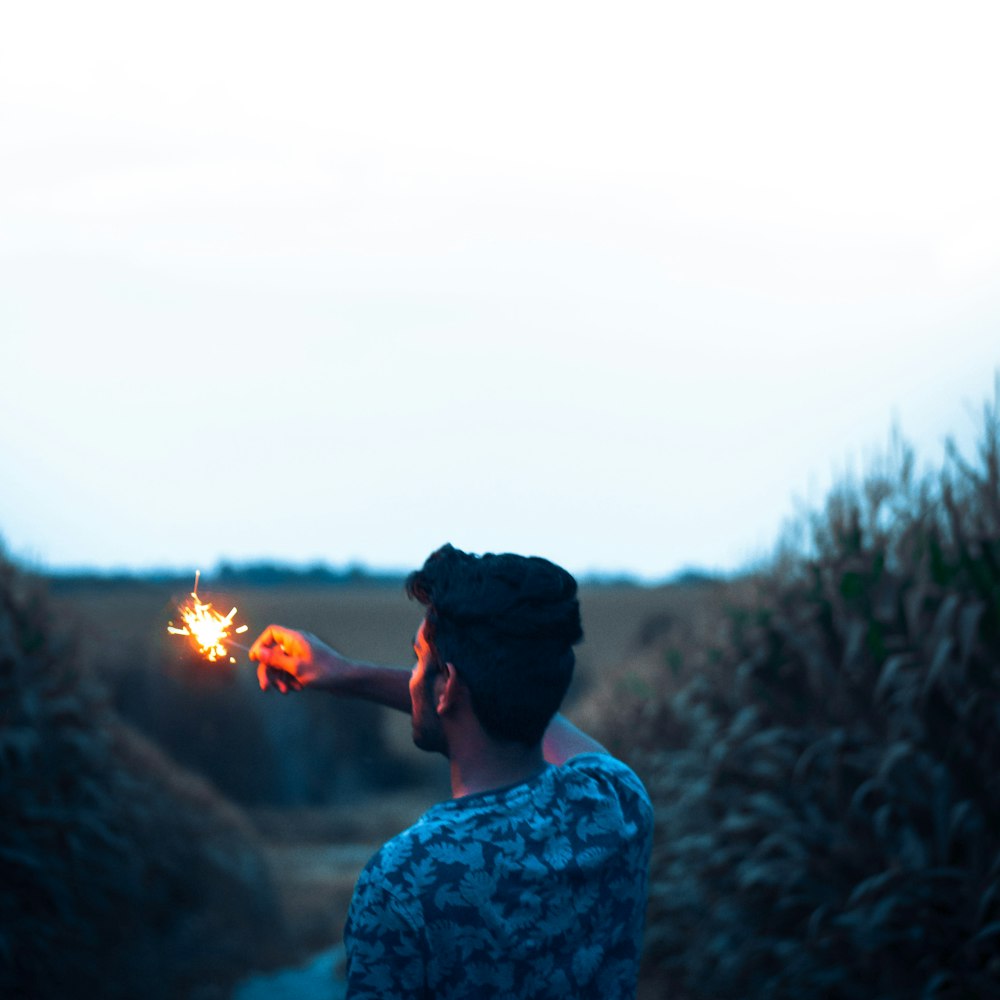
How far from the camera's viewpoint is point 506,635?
2.00 m

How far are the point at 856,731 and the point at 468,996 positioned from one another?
196 inches

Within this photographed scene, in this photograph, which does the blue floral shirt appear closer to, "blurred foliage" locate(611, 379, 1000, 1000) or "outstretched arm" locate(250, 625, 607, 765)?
"outstretched arm" locate(250, 625, 607, 765)

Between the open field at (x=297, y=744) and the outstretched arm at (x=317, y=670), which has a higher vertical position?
the outstretched arm at (x=317, y=670)

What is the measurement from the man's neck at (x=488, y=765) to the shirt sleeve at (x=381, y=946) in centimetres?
23

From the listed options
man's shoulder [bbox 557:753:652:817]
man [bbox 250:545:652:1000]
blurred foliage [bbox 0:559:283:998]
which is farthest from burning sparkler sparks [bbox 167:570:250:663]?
blurred foliage [bbox 0:559:283:998]

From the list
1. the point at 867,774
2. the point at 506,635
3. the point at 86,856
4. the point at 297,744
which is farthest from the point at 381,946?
the point at 297,744

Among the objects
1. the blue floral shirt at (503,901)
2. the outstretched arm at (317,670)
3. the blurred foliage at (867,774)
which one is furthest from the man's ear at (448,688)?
the blurred foliage at (867,774)

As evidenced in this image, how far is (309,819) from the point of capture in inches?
894

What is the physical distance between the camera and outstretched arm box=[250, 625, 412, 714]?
2.54 meters

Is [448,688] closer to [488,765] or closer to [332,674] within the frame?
[488,765]

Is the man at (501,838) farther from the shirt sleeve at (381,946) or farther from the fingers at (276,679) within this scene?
the fingers at (276,679)

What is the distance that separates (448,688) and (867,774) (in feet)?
16.0

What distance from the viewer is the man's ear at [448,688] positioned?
2023mm

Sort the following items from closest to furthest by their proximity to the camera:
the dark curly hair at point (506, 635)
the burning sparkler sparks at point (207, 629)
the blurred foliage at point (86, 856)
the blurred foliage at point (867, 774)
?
the dark curly hair at point (506, 635) < the burning sparkler sparks at point (207, 629) < the blurred foliage at point (867, 774) < the blurred foliage at point (86, 856)
